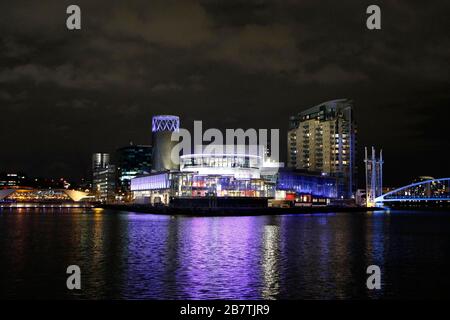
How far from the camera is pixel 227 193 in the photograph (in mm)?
157500

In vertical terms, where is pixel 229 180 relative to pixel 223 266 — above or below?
above

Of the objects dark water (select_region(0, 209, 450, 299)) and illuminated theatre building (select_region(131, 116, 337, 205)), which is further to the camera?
illuminated theatre building (select_region(131, 116, 337, 205))

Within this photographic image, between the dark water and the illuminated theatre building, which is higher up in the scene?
the illuminated theatre building

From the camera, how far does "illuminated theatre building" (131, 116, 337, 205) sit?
520ft

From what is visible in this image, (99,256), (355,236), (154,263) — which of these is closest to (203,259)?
(154,263)

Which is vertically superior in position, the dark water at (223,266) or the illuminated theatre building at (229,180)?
the illuminated theatre building at (229,180)

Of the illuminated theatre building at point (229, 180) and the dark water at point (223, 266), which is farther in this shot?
the illuminated theatre building at point (229, 180)

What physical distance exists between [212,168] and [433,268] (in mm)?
126617

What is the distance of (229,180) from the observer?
159 m

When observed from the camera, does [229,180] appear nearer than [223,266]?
No

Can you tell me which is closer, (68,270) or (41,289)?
(41,289)

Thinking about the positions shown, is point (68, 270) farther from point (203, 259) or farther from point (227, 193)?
point (227, 193)

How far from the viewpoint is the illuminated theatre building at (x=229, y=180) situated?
520 feet
